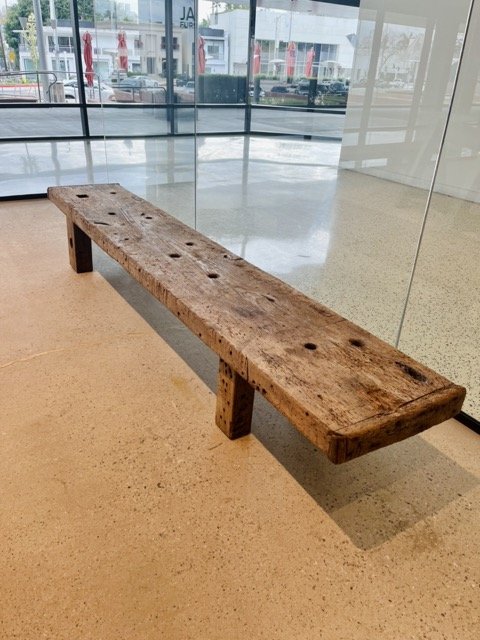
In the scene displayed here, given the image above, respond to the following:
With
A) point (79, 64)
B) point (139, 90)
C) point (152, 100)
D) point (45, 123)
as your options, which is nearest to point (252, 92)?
point (152, 100)

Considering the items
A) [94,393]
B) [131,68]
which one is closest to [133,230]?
[94,393]

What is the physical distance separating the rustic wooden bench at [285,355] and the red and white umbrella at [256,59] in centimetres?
153

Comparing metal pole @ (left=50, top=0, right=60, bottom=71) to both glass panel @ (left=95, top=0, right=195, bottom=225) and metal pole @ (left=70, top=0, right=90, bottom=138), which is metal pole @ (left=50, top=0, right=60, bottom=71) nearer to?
metal pole @ (left=70, top=0, right=90, bottom=138)

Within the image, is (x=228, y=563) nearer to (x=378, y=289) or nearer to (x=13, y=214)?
(x=378, y=289)

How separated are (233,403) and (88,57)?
4.93 m

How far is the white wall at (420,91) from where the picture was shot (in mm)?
1754

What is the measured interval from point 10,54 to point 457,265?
→ 4.79 meters

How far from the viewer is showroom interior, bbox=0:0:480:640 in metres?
1.13

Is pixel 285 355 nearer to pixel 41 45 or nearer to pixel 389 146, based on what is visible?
pixel 389 146

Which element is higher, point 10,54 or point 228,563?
point 10,54

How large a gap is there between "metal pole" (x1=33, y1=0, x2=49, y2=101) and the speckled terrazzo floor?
186 inches

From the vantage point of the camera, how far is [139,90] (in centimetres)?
411

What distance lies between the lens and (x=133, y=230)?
2.20m

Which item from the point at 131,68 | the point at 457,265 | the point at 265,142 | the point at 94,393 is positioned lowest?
the point at 94,393
